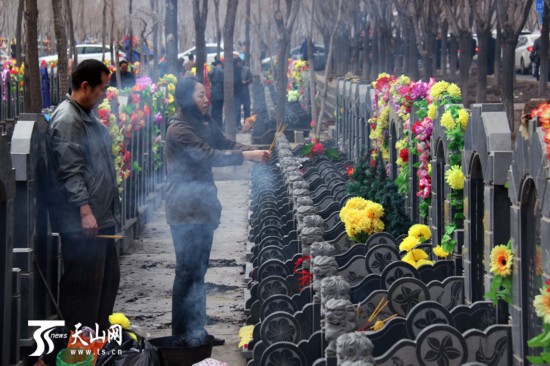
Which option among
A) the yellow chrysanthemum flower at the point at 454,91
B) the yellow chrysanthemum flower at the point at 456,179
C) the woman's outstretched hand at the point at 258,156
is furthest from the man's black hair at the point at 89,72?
the yellow chrysanthemum flower at the point at 454,91

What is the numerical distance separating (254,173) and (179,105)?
923 centimetres

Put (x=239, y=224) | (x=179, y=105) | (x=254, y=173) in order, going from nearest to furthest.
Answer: (x=179, y=105)
(x=239, y=224)
(x=254, y=173)

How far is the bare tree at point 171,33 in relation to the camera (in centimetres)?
2598

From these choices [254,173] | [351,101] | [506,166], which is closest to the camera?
[506,166]

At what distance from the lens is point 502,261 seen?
6.94 meters

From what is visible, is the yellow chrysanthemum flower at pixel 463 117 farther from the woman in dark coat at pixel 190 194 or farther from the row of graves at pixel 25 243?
the row of graves at pixel 25 243

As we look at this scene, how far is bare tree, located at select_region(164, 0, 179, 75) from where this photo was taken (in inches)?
1023

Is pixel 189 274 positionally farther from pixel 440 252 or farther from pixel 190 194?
pixel 440 252

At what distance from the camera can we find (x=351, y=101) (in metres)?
21.3

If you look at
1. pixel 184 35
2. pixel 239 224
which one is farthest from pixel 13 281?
pixel 184 35

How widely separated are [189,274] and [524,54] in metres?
39.6

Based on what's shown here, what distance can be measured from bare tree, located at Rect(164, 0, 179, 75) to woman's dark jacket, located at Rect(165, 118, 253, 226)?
17.4 meters

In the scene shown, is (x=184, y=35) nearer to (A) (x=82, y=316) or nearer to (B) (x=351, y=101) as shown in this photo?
(B) (x=351, y=101)

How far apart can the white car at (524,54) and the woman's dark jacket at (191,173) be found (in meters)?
38.2
